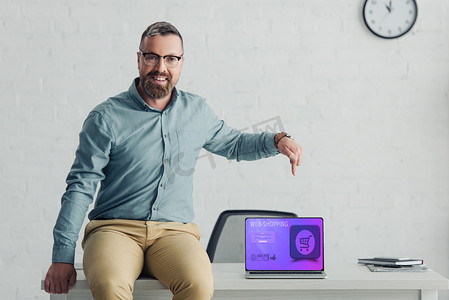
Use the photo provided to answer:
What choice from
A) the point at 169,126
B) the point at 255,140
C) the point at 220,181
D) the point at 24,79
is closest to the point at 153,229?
the point at 169,126

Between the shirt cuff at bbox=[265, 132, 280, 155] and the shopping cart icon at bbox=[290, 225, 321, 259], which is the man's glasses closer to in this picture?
the shirt cuff at bbox=[265, 132, 280, 155]

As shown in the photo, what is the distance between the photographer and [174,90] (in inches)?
78.1

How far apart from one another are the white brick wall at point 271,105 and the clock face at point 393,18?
5 centimetres

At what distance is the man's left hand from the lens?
5.95 feet

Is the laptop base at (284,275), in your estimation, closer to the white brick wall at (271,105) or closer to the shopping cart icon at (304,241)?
the shopping cart icon at (304,241)

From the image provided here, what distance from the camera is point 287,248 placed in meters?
1.74

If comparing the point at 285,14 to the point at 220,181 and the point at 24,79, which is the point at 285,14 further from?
the point at 24,79

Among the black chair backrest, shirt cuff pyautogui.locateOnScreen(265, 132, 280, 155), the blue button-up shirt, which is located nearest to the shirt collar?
the blue button-up shirt

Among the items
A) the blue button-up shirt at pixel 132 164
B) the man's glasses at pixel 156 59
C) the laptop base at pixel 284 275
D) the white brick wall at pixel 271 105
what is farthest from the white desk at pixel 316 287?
the white brick wall at pixel 271 105

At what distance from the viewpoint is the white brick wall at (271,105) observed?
10.8ft

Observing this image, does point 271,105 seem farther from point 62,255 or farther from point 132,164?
point 62,255

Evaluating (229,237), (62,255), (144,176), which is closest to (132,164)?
(144,176)

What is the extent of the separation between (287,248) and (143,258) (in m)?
0.44

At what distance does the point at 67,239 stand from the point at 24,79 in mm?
1872
